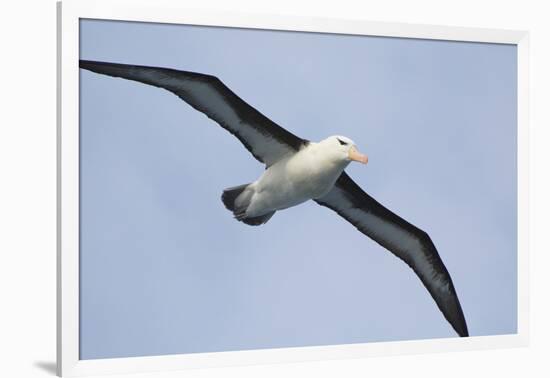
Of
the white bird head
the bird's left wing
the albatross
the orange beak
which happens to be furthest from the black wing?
the bird's left wing

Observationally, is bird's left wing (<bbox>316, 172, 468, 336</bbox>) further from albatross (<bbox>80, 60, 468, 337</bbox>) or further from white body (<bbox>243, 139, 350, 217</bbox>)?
white body (<bbox>243, 139, 350, 217</bbox>)

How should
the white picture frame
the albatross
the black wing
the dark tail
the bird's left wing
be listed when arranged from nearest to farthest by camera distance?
the white picture frame → the black wing → the albatross → the dark tail → the bird's left wing

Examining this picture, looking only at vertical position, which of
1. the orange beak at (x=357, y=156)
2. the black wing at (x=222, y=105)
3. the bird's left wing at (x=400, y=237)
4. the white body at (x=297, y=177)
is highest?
the black wing at (x=222, y=105)

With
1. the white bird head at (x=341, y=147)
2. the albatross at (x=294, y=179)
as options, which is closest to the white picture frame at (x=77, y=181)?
the albatross at (x=294, y=179)

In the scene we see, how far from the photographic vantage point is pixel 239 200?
4.23 metres

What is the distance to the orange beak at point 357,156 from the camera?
4238 mm

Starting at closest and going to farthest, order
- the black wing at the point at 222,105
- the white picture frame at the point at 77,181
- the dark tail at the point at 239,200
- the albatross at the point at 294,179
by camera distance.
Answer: the white picture frame at the point at 77,181 → the black wing at the point at 222,105 → the albatross at the point at 294,179 → the dark tail at the point at 239,200

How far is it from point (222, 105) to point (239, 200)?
45 centimetres

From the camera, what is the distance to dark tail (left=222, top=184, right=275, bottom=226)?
4.21 meters

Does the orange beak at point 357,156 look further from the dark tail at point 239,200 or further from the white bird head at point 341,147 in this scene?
the dark tail at point 239,200

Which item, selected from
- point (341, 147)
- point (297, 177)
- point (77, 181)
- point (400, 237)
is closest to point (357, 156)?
point (341, 147)

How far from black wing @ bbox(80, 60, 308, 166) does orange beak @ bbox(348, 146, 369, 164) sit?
8.9 inches

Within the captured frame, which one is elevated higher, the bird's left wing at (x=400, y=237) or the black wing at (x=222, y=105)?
the black wing at (x=222, y=105)

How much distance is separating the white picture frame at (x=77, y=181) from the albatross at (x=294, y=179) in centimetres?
18
